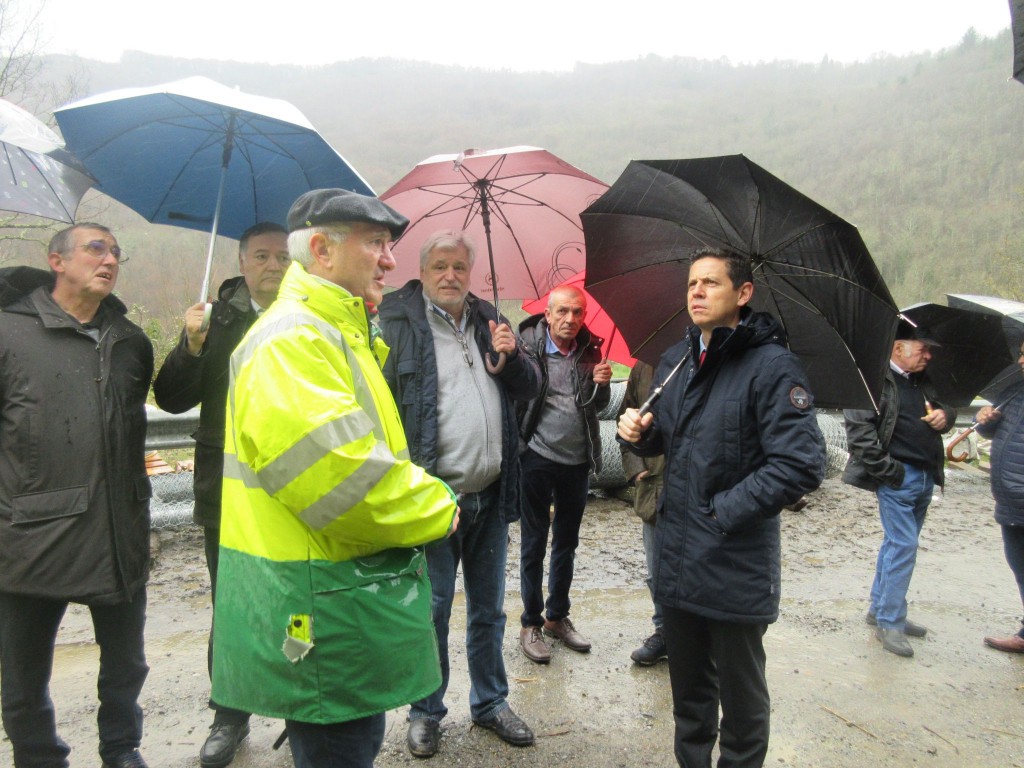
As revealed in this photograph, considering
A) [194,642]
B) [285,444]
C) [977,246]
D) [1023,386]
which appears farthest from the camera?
[977,246]

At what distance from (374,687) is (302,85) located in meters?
82.9

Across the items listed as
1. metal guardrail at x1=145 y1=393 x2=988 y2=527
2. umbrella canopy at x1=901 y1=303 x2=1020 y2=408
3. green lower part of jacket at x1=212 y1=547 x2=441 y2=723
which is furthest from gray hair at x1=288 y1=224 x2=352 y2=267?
umbrella canopy at x1=901 y1=303 x2=1020 y2=408

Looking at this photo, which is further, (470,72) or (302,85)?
(470,72)

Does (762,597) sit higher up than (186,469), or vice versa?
(762,597)

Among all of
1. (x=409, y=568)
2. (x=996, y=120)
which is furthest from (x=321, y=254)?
(x=996, y=120)

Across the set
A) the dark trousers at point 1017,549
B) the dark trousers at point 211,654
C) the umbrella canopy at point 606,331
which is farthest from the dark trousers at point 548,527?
the dark trousers at point 1017,549

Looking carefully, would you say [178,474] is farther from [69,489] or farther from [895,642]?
[895,642]

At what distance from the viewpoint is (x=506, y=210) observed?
11.3ft

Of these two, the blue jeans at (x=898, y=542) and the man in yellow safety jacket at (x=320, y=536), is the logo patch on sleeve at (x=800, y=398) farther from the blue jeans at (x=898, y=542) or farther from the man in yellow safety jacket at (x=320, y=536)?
the blue jeans at (x=898, y=542)

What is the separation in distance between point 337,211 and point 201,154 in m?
1.63

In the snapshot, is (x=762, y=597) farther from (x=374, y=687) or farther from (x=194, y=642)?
(x=194, y=642)

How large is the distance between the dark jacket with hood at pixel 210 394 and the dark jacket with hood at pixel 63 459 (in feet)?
0.67

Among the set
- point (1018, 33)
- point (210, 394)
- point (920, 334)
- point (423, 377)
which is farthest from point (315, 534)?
point (920, 334)

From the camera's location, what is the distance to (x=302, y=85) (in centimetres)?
7438
